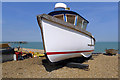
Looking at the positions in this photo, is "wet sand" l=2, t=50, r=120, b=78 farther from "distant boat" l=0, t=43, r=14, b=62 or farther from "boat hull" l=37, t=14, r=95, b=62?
"distant boat" l=0, t=43, r=14, b=62

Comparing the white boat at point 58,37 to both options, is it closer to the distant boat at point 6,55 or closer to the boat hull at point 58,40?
the boat hull at point 58,40

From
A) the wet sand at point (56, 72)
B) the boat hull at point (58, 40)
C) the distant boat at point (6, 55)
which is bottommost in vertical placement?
the wet sand at point (56, 72)

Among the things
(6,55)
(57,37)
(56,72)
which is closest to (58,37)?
(57,37)

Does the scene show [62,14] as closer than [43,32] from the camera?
No

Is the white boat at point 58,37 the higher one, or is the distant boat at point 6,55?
the white boat at point 58,37

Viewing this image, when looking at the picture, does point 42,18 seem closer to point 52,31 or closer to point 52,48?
point 52,31

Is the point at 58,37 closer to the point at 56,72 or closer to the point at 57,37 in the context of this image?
the point at 57,37

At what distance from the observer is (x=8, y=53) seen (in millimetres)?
8039

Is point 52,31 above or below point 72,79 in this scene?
above

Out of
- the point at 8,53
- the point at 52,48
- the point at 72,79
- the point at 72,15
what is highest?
the point at 72,15

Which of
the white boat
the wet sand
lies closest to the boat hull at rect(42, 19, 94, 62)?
the white boat

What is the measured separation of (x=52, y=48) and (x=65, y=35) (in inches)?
43.3

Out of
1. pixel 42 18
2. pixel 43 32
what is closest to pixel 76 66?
pixel 43 32

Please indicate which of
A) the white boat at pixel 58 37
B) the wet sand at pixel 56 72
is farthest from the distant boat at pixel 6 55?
the white boat at pixel 58 37
